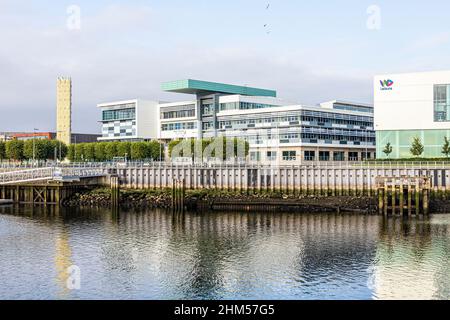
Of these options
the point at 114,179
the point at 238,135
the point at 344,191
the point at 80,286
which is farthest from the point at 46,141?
the point at 80,286

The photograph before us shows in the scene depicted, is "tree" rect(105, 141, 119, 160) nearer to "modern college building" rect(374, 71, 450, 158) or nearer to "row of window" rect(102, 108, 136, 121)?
"row of window" rect(102, 108, 136, 121)

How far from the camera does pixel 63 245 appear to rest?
5672 cm

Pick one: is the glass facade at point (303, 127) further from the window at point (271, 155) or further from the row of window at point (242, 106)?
the window at point (271, 155)

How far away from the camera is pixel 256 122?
159 meters

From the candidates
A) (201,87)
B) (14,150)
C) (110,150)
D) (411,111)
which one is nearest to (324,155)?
(201,87)

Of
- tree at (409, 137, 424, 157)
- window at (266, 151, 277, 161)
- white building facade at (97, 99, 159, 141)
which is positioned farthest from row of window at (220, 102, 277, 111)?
tree at (409, 137, 424, 157)

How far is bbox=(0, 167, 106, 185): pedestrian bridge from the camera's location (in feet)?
321

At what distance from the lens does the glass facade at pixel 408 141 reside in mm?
110250

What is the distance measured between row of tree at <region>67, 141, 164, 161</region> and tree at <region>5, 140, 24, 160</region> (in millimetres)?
14623

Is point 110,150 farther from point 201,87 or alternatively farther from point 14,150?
point 201,87

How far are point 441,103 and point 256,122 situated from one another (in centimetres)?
5829

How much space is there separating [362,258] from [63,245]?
28046 mm
